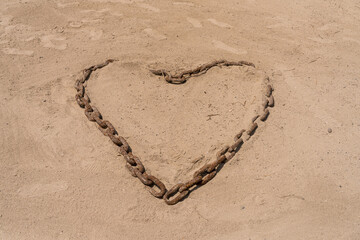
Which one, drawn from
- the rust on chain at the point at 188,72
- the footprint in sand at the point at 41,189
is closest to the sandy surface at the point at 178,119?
the footprint in sand at the point at 41,189

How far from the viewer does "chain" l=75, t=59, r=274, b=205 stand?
4.43 meters

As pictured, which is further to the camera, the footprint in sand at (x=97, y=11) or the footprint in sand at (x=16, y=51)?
the footprint in sand at (x=97, y=11)

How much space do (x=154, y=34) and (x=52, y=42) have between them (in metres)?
2.06

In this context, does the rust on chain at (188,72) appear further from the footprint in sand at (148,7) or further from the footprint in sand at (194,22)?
the footprint in sand at (148,7)

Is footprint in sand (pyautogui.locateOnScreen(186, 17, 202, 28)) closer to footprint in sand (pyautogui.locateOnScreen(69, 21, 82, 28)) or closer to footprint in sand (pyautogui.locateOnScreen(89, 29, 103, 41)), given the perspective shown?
footprint in sand (pyautogui.locateOnScreen(89, 29, 103, 41))

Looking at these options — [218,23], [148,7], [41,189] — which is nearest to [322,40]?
[218,23]

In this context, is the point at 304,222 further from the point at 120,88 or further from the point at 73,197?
the point at 120,88

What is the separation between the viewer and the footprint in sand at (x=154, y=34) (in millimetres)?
7020

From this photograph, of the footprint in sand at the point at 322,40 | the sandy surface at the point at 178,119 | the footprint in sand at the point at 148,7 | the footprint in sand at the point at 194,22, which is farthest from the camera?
the footprint in sand at the point at 148,7

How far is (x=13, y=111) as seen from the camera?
535 cm

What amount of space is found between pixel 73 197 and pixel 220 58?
3.79m

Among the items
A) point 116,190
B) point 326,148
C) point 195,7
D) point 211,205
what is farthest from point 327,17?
point 116,190

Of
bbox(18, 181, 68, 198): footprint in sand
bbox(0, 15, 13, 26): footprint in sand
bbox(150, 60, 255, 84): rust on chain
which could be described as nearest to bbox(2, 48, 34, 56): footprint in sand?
bbox(0, 15, 13, 26): footprint in sand

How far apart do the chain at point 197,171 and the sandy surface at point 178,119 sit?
111mm
